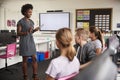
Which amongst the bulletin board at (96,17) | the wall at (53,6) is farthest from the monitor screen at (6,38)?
the bulletin board at (96,17)

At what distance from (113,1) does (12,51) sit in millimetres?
4736

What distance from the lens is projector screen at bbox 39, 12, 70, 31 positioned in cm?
846

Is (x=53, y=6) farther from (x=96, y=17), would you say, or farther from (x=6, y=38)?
(x=6, y=38)

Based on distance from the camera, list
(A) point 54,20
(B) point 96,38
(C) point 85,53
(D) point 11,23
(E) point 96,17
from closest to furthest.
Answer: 1. (C) point 85,53
2. (B) point 96,38
3. (E) point 96,17
4. (A) point 54,20
5. (D) point 11,23

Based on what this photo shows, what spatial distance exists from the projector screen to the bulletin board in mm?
491

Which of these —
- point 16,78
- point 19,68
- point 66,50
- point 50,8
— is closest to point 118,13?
point 50,8

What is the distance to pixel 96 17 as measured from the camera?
8.24 meters

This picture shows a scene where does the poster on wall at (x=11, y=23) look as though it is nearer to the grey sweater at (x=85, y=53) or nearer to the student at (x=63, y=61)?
the grey sweater at (x=85, y=53)

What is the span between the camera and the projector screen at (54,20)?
8.46 meters

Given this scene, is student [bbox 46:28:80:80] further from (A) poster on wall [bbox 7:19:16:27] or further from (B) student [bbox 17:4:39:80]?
(A) poster on wall [bbox 7:19:16:27]

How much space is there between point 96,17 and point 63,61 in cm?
679

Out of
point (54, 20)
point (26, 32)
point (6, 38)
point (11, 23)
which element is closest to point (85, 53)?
point (26, 32)

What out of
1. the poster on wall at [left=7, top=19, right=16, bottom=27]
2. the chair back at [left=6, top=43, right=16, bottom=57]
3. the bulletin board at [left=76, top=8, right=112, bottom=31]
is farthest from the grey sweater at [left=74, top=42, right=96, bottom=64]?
the poster on wall at [left=7, top=19, right=16, bottom=27]

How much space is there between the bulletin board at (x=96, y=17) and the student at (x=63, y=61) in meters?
6.57
